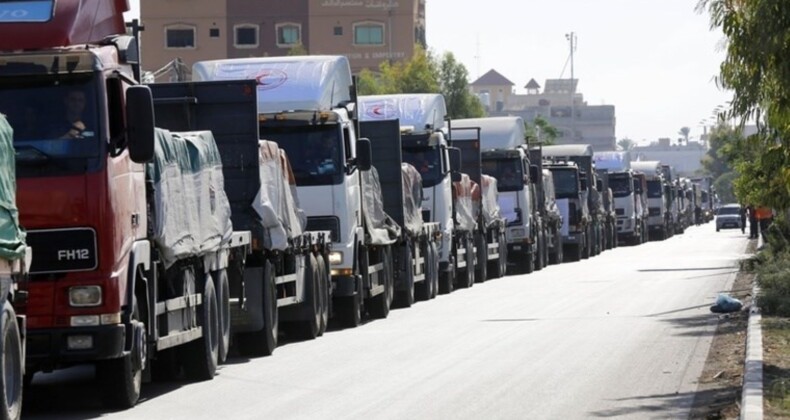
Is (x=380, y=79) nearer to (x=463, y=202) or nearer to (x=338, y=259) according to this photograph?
(x=463, y=202)

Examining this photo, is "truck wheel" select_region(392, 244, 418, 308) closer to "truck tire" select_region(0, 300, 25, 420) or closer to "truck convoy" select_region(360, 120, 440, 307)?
"truck convoy" select_region(360, 120, 440, 307)

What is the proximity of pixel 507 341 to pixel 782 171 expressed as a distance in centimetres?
375

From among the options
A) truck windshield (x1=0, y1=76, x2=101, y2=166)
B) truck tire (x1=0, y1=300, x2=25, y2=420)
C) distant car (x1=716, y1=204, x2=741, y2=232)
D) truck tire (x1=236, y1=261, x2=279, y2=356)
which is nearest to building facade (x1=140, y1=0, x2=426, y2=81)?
distant car (x1=716, y1=204, x2=741, y2=232)

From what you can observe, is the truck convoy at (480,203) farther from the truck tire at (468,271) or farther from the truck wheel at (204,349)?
the truck wheel at (204,349)

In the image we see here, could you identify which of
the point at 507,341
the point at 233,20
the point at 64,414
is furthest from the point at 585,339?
the point at 233,20

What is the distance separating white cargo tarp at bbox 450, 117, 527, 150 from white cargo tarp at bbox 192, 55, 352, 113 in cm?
1957

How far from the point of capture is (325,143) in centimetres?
2472

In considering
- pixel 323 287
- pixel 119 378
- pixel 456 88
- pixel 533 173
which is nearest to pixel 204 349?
pixel 119 378

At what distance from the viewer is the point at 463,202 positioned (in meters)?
38.4

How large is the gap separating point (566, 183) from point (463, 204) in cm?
2016

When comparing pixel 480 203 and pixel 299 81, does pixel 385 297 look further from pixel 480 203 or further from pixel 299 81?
pixel 480 203

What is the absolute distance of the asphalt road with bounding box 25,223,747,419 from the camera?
14.7 meters

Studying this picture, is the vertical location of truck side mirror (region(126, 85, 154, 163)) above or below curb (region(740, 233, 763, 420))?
above

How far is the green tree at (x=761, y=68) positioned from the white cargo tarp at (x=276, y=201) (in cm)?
513
